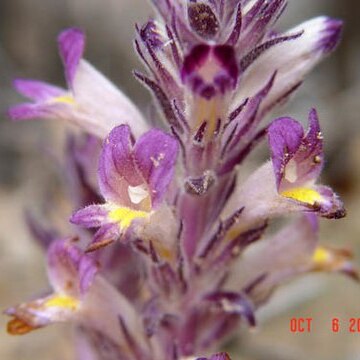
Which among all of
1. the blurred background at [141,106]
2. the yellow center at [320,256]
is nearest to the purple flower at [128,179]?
the yellow center at [320,256]

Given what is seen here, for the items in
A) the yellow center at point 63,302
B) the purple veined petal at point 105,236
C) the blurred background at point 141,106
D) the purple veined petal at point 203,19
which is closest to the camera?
the purple veined petal at point 105,236

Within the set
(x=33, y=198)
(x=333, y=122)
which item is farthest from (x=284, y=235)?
(x=333, y=122)

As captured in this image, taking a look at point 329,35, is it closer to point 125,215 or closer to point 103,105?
point 103,105

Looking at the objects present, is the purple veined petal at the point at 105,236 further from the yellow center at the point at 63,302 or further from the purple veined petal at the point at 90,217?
the yellow center at the point at 63,302

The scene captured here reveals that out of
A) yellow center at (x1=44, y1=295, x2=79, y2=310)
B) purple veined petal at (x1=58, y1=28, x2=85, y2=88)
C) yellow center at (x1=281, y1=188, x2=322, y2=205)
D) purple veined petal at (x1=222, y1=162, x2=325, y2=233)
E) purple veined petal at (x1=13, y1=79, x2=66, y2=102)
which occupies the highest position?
purple veined petal at (x1=58, y1=28, x2=85, y2=88)

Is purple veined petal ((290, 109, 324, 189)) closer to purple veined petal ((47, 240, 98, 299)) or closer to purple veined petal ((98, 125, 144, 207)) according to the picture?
purple veined petal ((98, 125, 144, 207))

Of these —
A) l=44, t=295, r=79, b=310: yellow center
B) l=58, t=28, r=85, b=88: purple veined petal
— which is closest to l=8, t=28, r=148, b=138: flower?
l=58, t=28, r=85, b=88: purple veined petal
